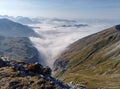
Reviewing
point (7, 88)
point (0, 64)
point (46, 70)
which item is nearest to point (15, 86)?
point (7, 88)

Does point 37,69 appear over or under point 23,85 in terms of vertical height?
over

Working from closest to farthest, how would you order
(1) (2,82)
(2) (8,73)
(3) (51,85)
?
(3) (51,85)
(1) (2,82)
(2) (8,73)

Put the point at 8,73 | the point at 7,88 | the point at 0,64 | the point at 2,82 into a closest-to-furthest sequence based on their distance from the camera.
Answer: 1. the point at 7,88
2. the point at 2,82
3. the point at 8,73
4. the point at 0,64

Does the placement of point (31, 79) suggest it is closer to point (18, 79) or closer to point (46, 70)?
point (18, 79)

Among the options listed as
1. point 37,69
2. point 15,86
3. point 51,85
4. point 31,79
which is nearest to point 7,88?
point 15,86

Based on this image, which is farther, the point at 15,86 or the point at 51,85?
the point at 15,86

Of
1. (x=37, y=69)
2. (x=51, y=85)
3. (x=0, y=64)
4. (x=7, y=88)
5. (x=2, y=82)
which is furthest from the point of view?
(x=0, y=64)

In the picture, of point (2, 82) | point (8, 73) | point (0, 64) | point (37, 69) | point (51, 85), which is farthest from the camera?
point (0, 64)

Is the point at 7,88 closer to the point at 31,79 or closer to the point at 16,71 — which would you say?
the point at 31,79

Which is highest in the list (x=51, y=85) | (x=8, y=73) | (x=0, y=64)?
(x=0, y=64)
